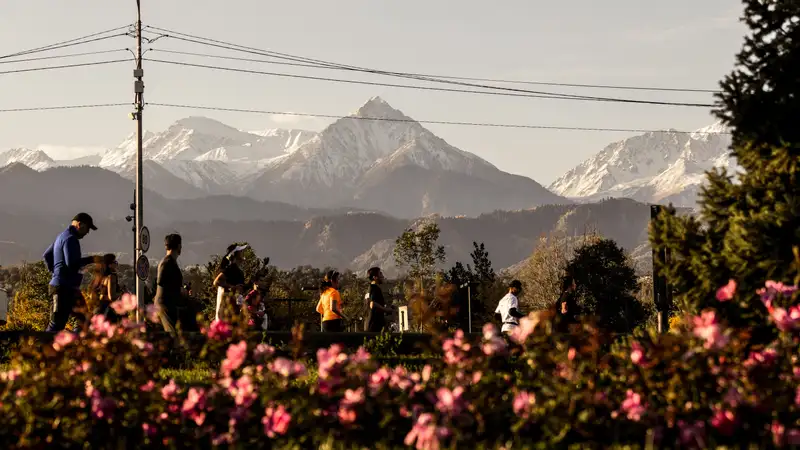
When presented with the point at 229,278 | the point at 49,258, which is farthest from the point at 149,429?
the point at 49,258

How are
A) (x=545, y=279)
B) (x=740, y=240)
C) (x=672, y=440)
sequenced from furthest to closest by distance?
(x=545, y=279) < (x=740, y=240) < (x=672, y=440)

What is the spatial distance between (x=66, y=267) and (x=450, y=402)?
955 centimetres

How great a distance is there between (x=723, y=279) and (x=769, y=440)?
232cm

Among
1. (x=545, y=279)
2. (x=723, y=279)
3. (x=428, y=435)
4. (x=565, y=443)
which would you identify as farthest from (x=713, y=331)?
(x=545, y=279)

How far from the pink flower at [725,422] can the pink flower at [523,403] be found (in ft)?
3.62

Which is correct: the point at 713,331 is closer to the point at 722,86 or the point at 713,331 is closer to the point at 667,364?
the point at 667,364

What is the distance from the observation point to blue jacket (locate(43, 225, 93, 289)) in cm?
1516

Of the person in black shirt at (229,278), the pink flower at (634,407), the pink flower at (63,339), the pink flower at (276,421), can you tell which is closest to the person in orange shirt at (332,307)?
the person in black shirt at (229,278)

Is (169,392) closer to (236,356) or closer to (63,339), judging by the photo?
(236,356)

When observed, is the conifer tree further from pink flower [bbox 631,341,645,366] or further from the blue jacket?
the blue jacket

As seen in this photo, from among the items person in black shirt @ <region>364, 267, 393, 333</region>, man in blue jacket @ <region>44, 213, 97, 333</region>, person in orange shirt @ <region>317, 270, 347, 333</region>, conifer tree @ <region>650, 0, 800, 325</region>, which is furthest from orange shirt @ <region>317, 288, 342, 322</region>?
conifer tree @ <region>650, 0, 800, 325</region>

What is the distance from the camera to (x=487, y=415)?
7344mm

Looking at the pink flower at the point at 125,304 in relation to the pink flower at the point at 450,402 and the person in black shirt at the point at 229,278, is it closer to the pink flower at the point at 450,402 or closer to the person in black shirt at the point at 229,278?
the pink flower at the point at 450,402

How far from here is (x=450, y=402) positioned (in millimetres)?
6855
